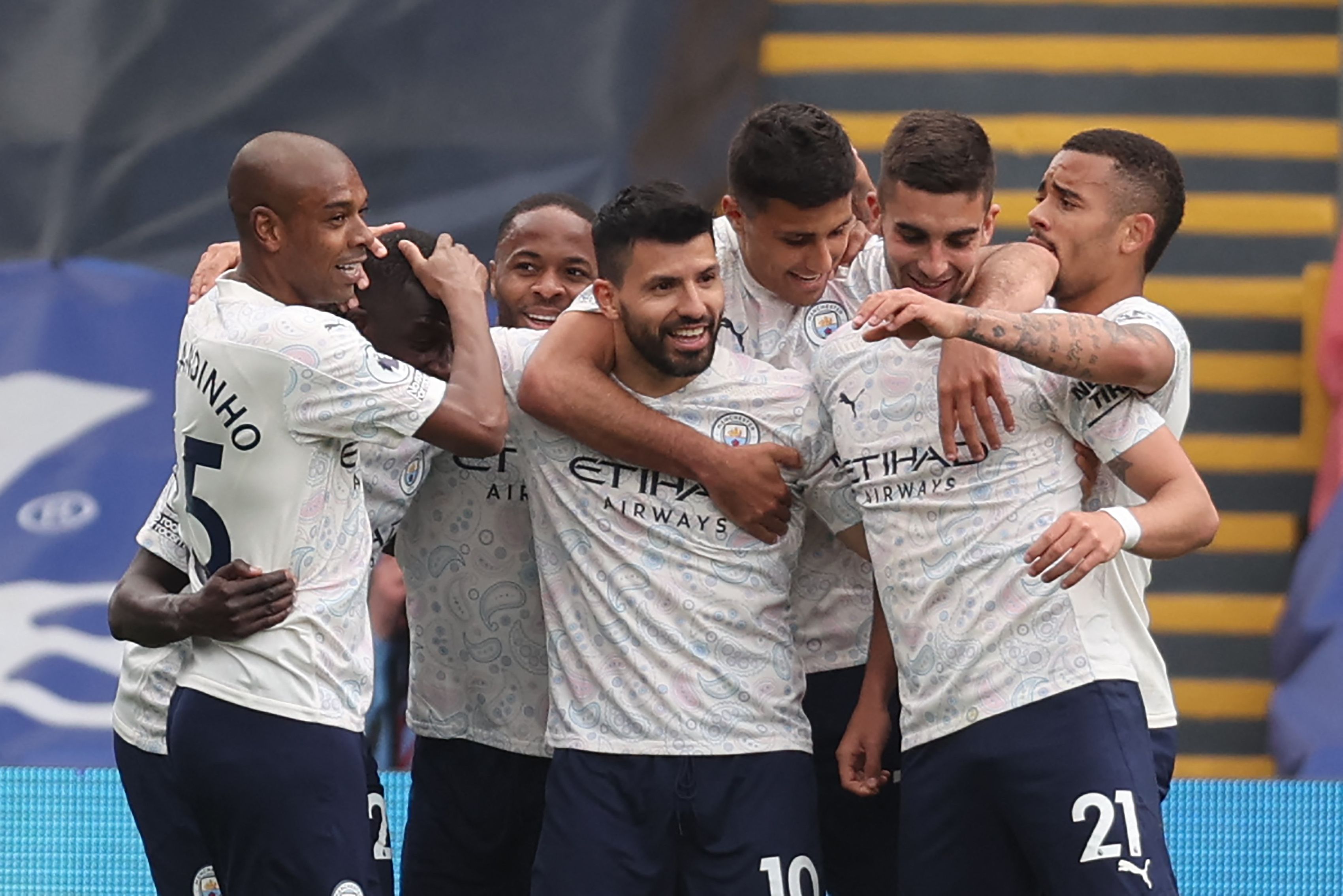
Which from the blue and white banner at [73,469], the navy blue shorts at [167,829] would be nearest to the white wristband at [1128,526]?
the navy blue shorts at [167,829]

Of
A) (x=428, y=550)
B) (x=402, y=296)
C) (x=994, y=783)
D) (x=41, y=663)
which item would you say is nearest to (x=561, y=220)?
(x=402, y=296)

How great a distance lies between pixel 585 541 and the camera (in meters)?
3.52

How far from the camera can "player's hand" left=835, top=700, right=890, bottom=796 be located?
3551 millimetres

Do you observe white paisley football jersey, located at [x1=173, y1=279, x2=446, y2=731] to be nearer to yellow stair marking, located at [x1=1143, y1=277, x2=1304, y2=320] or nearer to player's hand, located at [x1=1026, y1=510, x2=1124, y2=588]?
player's hand, located at [x1=1026, y1=510, x2=1124, y2=588]

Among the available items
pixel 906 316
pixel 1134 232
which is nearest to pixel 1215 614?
pixel 1134 232

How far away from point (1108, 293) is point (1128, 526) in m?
0.70

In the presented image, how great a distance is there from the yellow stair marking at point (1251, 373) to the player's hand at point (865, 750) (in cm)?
441

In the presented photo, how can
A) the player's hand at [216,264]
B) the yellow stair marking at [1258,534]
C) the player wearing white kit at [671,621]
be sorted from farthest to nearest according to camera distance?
the yellow stair marking at [1258,534] → the player's hand at [216,264] → the player wearing white kit at [671,621]

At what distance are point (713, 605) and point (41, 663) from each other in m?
3.80

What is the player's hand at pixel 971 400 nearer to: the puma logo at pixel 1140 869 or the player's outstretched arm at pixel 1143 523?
the player's outstretched arm at pixel 1143 523

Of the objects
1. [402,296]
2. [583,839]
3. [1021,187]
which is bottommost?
[583,839]

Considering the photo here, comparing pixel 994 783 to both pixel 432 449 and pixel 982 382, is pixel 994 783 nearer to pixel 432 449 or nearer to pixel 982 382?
pixel 982 382

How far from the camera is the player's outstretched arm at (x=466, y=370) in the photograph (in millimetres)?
3340

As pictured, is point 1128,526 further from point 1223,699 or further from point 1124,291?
point 1223,699
